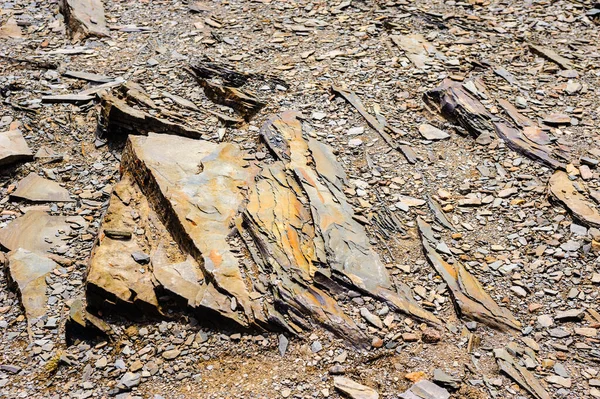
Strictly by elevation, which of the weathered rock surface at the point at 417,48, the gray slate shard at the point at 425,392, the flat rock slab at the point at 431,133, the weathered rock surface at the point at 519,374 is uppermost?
the weathered rock surface at the point at 417,48

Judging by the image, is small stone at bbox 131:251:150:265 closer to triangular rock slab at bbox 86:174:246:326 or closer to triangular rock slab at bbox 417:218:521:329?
triangular rock slab at bbox 86:174:246:326

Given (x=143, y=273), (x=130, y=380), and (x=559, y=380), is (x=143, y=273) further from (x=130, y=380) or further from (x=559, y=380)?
(x=559, y=380)

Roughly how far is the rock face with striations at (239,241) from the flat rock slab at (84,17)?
Answer: 3.94m

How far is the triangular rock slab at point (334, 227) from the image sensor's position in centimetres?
559

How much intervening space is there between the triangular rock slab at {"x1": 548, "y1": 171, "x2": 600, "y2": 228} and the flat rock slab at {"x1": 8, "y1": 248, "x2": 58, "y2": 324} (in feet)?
17.9

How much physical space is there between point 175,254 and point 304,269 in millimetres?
1344

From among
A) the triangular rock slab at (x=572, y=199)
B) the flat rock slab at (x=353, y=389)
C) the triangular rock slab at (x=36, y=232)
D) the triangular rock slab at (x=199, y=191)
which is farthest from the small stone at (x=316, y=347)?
the triangular rock slab at (x=36, y=232)

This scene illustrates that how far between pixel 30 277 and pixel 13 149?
91.6 inches

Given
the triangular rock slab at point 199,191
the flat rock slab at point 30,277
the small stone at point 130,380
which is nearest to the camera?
the small stone at point 130,380

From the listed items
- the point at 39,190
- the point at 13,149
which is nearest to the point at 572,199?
the point at 39,190

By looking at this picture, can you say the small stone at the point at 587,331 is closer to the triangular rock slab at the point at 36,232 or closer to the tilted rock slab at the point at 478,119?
the tilted rock slab at the point at 478,119

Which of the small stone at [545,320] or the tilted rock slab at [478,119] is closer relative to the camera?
the small stone at [545,320]

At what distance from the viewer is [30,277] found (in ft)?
20.3

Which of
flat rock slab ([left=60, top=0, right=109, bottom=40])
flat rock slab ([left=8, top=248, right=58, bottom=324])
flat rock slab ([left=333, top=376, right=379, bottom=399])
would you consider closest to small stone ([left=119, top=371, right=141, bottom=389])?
flat rock slab ([left=8, top=248, right=58, bottom=324])
